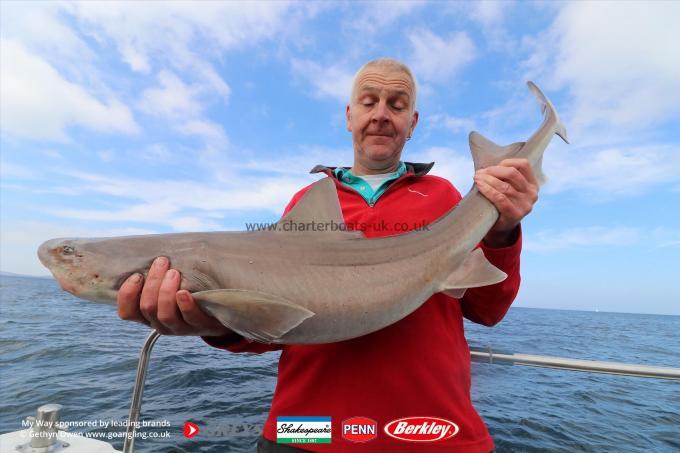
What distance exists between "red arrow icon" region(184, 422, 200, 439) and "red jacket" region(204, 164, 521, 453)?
5.08m

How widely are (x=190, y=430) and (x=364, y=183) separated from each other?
→ 612 cm

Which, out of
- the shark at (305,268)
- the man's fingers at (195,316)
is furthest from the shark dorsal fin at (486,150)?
the man's fingers at (195,316)

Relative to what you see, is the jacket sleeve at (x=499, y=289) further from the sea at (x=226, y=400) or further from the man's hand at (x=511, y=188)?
the sea at (x=226, y=400)

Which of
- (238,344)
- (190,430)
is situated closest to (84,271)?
→ (238,344)

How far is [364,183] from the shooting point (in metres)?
3.07

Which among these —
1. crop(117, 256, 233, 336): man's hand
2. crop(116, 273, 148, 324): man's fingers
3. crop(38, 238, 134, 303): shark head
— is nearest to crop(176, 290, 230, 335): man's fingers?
crop(117, 256, 233, 336): man's hand

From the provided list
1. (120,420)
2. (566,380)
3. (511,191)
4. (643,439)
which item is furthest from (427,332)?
(566,380)

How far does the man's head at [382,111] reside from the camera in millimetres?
3014

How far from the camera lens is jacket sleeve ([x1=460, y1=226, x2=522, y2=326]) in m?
2.50

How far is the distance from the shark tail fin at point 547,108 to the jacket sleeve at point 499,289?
105cm

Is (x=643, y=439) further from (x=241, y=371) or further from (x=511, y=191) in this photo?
(x=241, y=371)

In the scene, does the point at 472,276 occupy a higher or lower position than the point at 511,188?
lower

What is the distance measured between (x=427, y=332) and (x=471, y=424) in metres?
0.57

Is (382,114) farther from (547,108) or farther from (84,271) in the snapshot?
(84,271)
